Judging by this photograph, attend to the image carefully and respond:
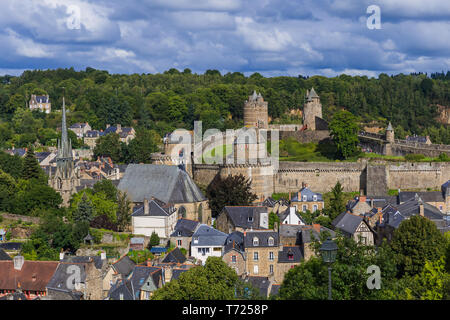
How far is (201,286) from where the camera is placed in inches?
988

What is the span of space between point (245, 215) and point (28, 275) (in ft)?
50.1

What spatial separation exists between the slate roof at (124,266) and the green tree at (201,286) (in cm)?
671

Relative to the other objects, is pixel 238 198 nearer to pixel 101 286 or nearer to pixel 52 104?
pixel 101 286

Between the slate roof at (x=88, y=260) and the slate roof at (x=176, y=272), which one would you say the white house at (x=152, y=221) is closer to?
the slate roof at (x=88, y=260)

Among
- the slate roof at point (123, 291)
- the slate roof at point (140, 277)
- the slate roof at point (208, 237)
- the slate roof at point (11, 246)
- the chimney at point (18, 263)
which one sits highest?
the slate roof at point (208, 237)

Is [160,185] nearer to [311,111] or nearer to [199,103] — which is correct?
[311,111]

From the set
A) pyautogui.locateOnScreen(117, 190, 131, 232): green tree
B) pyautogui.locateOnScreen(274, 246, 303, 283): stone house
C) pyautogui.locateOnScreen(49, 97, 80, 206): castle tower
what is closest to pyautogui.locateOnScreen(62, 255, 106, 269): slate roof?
pyautogui.locateOnScreen(117, 190, 131, 232): green tree

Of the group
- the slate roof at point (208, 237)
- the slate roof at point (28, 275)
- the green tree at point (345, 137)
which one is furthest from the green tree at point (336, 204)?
the slate roof at point (28, 275)

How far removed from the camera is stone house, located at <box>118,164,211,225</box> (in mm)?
45312

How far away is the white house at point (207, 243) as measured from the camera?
36.9 metres

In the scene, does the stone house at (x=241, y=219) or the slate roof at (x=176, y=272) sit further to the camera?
the stone house at (x=241, y=219)

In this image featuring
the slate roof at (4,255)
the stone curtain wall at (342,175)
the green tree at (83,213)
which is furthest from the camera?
the stone curtain wall at (342,175)

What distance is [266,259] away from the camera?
Result: 34.2 meters

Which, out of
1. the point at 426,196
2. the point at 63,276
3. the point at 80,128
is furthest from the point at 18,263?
the point at 80,128
